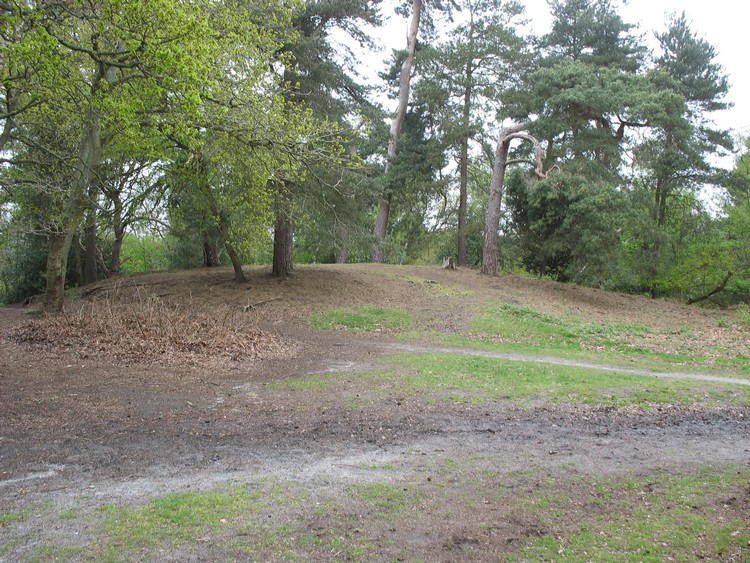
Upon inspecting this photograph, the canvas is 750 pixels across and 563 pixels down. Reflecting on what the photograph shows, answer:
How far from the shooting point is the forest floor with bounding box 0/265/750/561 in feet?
12.6

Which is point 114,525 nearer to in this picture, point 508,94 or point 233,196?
point 233,196

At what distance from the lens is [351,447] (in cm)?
584

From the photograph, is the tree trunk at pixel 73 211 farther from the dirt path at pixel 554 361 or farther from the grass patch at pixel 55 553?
the grass patch at pixel 55 553

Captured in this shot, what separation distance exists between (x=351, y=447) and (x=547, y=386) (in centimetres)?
409

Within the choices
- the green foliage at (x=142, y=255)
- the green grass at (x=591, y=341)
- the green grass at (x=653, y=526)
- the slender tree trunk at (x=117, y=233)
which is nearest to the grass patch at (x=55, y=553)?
the green grass at (x=653, y=526)

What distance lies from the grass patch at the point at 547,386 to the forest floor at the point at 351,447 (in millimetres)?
56

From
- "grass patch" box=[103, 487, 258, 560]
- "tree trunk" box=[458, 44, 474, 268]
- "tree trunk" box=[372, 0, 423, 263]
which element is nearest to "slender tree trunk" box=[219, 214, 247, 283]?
"tree trunk" box=[372, 0, 423, 263]

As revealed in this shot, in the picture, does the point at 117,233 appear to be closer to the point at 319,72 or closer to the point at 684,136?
the point at 319,72

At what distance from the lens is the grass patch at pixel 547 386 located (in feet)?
26.2

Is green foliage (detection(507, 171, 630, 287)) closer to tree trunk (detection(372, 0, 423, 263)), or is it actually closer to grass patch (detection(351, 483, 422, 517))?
tree trunk (detection(372, 0, 423, 263))

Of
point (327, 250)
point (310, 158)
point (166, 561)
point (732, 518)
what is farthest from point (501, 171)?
point (166, 561)

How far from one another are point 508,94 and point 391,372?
66.5ft

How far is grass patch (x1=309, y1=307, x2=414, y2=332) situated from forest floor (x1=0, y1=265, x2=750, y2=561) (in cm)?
177

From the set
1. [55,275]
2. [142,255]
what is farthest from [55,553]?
[142,255]
